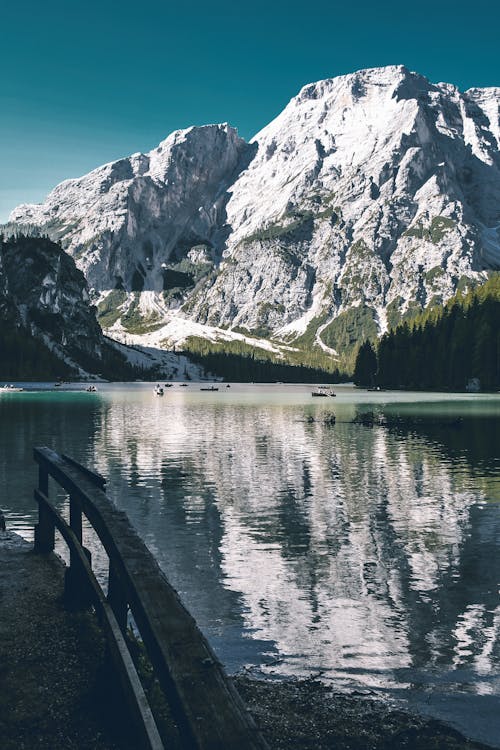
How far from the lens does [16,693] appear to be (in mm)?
10398

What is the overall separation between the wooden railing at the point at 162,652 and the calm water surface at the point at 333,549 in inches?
227

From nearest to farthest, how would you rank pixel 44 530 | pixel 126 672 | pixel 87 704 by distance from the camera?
pixel 126 672
pixel 87 704
pixel 44 530

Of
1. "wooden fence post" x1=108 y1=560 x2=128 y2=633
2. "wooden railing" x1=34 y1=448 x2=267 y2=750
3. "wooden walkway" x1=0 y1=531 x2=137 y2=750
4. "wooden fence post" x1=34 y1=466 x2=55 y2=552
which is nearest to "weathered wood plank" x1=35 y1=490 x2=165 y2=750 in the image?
"wooden railing" x1=34 y1=448 x2=267 y2=750

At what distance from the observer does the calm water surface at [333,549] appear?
52.3ft

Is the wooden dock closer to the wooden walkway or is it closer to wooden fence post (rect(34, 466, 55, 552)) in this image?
the wooden walkway

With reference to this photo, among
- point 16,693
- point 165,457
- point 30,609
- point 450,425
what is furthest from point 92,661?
point 450,425

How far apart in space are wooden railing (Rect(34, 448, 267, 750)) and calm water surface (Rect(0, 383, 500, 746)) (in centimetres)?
576

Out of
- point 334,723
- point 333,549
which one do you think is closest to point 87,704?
point 334,723

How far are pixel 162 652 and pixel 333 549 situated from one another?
2181 cm

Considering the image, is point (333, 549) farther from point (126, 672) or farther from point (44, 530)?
point (126, 672)

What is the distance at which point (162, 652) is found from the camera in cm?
729

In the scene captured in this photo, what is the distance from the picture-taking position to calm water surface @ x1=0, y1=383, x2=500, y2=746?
15938mm

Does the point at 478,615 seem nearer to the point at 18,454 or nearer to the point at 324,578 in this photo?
the point at 324,578

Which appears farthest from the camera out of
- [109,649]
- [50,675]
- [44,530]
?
[44,530]
